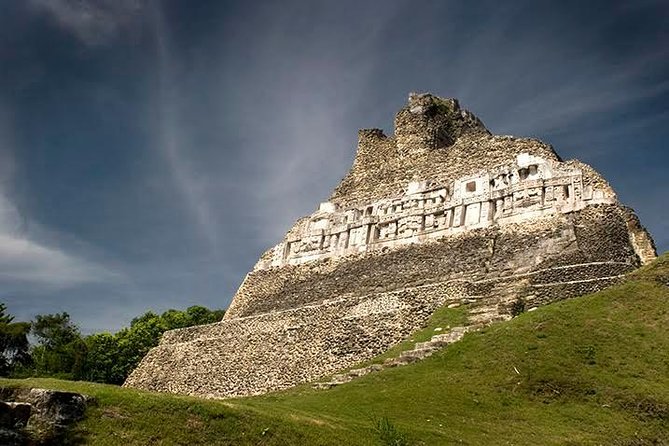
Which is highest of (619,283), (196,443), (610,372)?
(619,283)

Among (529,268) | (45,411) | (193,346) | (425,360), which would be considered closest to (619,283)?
(529,268)

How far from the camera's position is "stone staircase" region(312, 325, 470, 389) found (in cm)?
2266

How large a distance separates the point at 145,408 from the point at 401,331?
15.8 m

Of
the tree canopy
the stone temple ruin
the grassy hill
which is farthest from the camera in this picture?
the tree canopy

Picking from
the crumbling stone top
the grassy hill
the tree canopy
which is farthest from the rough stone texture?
the tree canopy

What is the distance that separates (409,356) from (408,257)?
12.4m

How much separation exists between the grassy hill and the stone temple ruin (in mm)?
3426

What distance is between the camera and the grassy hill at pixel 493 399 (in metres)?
13.6

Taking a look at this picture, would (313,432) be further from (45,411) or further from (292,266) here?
(292,266)

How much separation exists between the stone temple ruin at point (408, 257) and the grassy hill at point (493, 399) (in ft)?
11.2

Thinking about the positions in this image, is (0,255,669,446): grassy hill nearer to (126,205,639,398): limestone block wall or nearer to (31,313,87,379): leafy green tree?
(126,205,639,398): limestone block wall

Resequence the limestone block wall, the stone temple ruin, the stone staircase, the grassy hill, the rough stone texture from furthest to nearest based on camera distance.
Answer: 1. the stone temple ruin
2. the limestone block wall
3. the stone staircase
4. the grassy hill
5. the rough stone texture

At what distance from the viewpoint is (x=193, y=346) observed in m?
35.6

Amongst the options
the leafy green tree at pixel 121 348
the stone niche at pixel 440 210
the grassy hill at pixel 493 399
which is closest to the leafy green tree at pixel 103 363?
the leafy green tree at pixel 121 348
